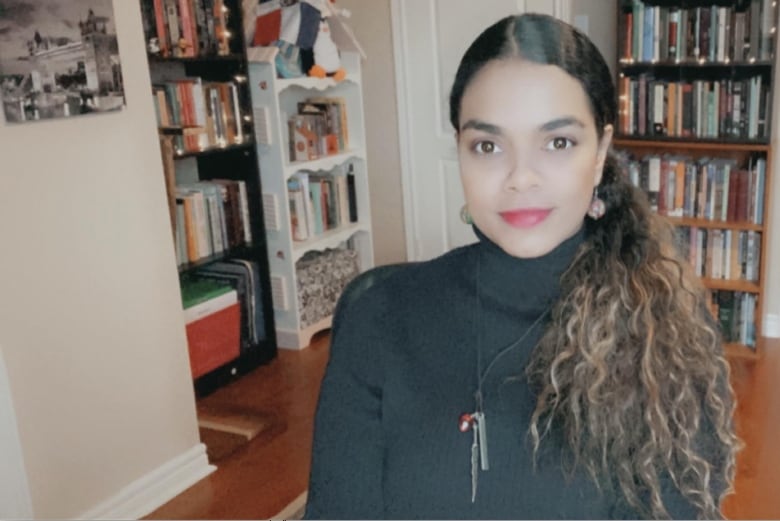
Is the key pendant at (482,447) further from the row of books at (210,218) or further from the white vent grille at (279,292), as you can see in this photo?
the white vent grille at (279,292)

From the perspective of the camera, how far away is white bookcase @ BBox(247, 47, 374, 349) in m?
3.39

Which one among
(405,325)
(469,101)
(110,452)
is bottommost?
(110,452)

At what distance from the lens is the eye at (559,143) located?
3.33 ft

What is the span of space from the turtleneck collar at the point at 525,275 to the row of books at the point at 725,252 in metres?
2.40

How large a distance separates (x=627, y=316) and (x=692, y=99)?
2.51 meters

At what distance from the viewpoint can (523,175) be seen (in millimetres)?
1006

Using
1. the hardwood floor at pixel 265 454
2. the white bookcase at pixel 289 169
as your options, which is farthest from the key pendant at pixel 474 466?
the white bookcase at pixel 289 169

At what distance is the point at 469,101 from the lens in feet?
3.48

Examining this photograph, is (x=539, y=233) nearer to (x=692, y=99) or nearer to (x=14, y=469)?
(x=14, y=469)

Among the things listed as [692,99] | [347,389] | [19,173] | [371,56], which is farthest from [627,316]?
[371,56]

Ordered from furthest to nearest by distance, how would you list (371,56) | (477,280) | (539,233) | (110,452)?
(371,56), (110,452), (477,280), (539,233)

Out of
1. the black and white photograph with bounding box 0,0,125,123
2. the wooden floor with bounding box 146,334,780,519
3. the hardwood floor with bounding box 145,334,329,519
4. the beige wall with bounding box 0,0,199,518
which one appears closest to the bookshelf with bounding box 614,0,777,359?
the wooden floor with bounding box 146,334,780,519

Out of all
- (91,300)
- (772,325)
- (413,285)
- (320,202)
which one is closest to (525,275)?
(413,285)

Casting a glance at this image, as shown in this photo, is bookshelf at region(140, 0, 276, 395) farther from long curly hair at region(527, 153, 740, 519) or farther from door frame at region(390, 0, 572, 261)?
long curly hair at region(527, 153, 740, 519)
